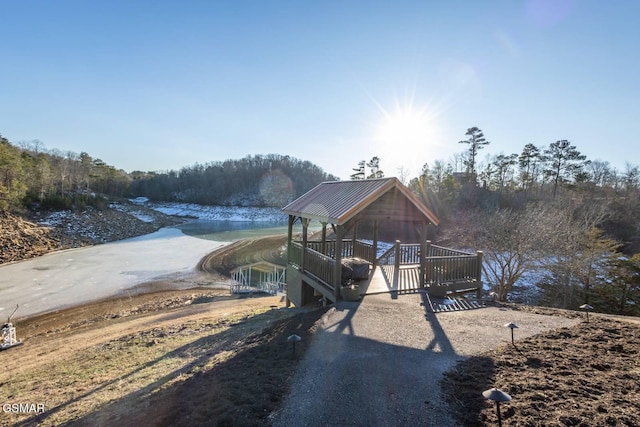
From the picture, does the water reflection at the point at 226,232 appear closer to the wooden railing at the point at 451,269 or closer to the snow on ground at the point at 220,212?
the snow on ground at the point at 220,212

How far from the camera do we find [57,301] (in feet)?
48.4

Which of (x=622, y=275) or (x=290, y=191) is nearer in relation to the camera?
(x=622, y=275)

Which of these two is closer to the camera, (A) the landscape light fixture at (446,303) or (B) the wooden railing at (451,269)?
(A) the landscape light fixture at (446,303)

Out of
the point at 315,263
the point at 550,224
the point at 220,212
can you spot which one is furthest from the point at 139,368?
the point at 220,212

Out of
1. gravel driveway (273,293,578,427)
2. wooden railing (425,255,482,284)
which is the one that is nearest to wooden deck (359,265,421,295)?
wooden railing (425,255,482,284)

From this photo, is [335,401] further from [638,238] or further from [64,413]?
[638,238]

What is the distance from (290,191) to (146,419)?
334ft

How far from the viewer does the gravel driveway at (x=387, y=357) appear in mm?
3623

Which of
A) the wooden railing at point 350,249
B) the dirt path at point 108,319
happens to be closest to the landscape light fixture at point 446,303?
the wooden railing at point 350,249

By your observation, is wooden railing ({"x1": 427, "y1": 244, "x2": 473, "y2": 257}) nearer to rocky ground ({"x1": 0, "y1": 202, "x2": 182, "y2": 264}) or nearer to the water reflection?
the water reflection

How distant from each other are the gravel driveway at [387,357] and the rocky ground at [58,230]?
27.9 metres

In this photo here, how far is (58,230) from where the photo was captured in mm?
30141

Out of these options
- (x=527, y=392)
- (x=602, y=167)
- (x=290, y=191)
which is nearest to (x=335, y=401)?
(x=527, y=392)

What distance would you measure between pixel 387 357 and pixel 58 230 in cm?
3728
